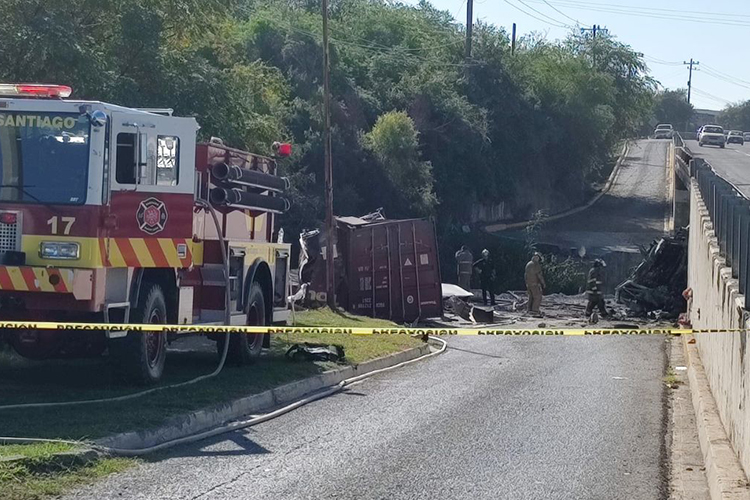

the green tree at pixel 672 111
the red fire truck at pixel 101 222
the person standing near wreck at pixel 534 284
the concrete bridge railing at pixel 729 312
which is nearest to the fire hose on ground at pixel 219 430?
the red fire truck at pixel 101 222

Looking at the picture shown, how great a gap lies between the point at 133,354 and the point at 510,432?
13.1ft

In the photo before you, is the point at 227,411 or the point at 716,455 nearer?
the point at 716,455

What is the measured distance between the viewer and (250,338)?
49.2 feet

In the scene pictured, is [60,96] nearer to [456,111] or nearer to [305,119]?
[305,119]

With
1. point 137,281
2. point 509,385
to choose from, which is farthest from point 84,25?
point 509,385

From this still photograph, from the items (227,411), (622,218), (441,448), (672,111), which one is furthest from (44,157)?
(672,111)

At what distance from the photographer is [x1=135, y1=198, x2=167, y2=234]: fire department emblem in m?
11.7

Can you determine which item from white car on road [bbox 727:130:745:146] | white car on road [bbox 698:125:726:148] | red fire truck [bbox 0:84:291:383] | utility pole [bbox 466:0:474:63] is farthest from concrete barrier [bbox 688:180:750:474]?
white car on road [bbox 727:130:745:146]

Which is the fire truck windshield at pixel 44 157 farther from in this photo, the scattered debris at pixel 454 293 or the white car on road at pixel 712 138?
the white car on road at pixel 712 138

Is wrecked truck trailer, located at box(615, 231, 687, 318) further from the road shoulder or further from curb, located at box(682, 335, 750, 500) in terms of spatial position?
curb, located at box(682, 335, 750, 500)

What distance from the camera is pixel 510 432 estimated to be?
1071 centimetres

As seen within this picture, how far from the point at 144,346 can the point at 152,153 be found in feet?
6.69

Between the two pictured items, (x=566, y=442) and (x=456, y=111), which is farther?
(x=456, y=111)

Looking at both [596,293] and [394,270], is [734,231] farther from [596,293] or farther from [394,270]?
[596,293]
